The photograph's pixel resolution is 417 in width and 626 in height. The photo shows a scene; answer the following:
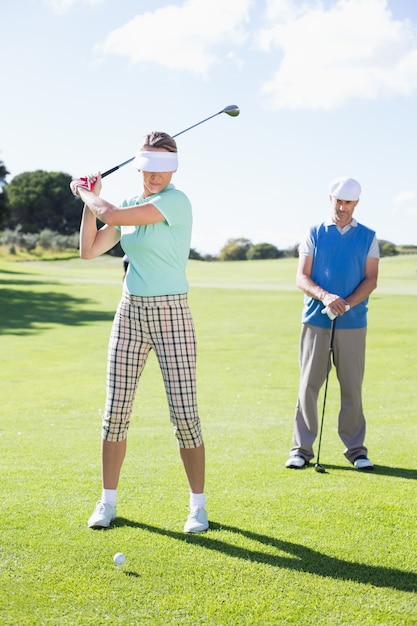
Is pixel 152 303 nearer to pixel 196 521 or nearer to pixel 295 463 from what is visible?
pixel 196 521

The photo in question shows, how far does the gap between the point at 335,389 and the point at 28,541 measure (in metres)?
7.28

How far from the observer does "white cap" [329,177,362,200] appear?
6082 mm

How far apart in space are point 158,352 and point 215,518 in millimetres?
1071

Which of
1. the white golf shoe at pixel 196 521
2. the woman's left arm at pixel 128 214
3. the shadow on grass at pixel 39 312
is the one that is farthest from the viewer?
the shadow on grass at pixel 39 312

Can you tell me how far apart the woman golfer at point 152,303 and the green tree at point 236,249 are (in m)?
49.8

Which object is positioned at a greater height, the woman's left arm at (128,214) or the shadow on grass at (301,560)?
the woman's left arm at (128,214)

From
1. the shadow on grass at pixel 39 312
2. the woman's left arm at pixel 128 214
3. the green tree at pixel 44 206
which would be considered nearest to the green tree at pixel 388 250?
the shadow on grass at pixel 39 312

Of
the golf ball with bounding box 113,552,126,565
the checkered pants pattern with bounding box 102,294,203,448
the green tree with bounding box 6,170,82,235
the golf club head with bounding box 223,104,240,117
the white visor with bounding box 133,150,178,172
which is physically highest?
the green tree with bounding box 6,170,82,235

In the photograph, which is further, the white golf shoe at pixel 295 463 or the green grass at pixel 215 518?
the white golf shoe at pixel 295 463

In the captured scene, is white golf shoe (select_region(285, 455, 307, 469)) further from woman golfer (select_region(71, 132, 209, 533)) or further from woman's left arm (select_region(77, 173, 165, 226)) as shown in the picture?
woman's left arm (select_region(77, 173, 165, 226))

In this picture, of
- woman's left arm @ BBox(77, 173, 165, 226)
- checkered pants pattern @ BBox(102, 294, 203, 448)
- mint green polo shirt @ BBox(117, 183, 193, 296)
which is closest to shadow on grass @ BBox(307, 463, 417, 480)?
Answer: checkered pants pattern @ BBox(102, 294, 203, 448)

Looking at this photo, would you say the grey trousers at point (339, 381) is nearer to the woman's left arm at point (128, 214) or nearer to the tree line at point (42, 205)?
the woman's left arm at point (128, 214)

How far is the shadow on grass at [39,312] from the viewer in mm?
20469

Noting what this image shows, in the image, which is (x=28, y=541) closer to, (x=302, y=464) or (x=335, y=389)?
(x=302, y=464)
